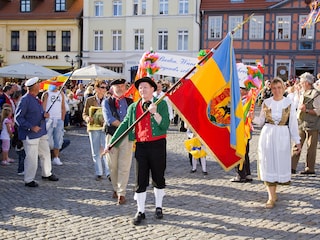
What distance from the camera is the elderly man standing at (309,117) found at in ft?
28.0

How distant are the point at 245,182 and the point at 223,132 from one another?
266cm

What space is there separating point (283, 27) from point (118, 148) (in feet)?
93.2

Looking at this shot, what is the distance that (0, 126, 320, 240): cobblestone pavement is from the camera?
5.31 meters

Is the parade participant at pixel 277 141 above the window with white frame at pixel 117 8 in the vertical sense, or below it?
below

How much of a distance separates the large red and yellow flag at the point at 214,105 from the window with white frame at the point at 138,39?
3033cm

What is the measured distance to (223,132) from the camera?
563 centimetres

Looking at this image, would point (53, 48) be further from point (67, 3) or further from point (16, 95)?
point (16, 95)

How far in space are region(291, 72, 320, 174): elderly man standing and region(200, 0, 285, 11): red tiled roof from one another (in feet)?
83.2

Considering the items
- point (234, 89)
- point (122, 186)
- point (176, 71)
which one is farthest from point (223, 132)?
point (176, 71)

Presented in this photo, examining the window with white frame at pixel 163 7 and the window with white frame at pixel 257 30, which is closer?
the window with white frame at pixel 257 30

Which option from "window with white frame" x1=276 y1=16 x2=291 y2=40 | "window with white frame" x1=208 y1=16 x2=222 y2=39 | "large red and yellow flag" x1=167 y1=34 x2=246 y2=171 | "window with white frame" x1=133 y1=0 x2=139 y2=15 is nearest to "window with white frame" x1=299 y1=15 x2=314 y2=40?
"window with white frame" x1=276 y1=16 x2=291 y2=40

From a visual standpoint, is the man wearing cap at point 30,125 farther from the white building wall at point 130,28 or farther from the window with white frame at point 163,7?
the window with white frame at point 163,7

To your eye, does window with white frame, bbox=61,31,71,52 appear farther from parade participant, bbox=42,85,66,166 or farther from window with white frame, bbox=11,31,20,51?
parade participant, bbox=42,85,66,166

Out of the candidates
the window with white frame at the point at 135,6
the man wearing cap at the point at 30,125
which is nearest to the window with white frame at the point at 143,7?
the window with white frame at the point at 135,6
